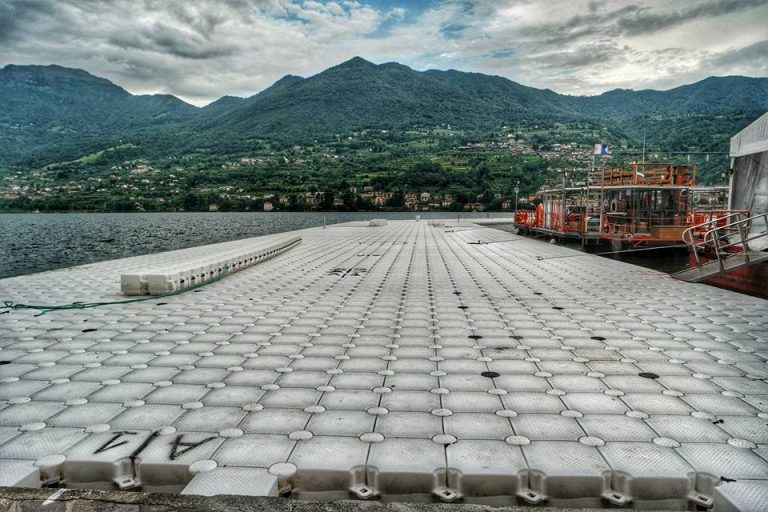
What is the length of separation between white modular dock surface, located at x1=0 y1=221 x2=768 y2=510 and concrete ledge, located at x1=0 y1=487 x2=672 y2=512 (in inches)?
11.7

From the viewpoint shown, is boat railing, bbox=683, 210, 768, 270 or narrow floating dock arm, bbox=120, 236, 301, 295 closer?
narrow floating dock arm, bbox=120, 236, 301, 295

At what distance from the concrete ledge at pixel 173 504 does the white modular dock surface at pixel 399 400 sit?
11.7 inches

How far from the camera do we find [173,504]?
6.92 ft

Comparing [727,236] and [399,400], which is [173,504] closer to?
[399,400]

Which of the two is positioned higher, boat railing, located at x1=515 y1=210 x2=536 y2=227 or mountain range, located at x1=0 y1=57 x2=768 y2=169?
mountain range, located at x1=0 y1=57 x2=768 y2=169

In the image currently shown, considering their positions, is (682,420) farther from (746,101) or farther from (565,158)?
(746,101)

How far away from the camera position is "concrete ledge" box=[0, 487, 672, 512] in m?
2.07

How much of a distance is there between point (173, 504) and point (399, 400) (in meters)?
1.93

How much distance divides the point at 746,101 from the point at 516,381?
570ft

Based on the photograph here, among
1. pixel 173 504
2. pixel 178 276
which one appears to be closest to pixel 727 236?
pixel 178 276

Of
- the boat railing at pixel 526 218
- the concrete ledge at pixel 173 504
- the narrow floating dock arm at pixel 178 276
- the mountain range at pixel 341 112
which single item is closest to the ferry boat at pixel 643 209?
the boat railing at pixel 526 218

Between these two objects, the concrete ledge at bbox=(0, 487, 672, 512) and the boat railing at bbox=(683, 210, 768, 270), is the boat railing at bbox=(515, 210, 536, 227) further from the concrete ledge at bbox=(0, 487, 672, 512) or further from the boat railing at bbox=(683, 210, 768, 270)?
the concrete ledge at bbox=(0, 487, 672, 512)

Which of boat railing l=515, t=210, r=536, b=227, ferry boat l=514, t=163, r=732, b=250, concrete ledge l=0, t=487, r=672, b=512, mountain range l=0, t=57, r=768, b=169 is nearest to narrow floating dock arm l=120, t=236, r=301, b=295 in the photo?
concrete ledge l=0, t=487, r=672, b=512

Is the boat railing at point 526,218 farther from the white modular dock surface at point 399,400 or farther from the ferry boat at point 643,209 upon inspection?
the white modular dock surface at point 399,400
